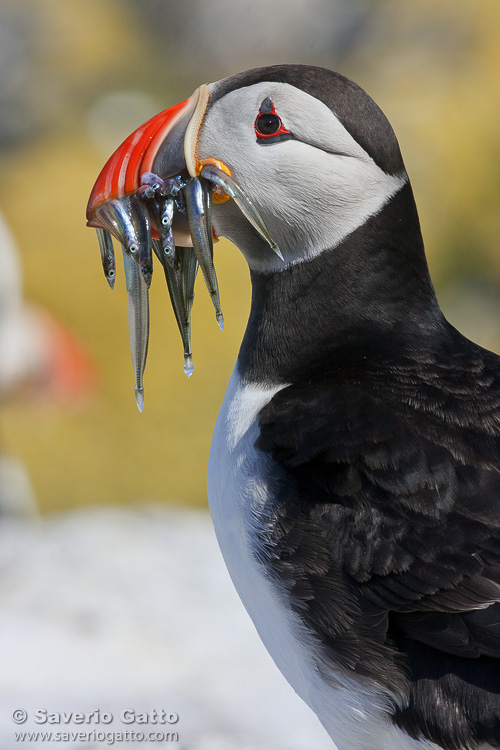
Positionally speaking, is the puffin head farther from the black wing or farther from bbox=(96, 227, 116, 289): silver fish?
the black wing

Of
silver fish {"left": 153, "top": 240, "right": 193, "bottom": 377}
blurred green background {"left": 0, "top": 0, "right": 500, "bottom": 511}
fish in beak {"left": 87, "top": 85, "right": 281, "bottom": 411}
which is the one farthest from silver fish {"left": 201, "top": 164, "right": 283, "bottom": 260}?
blurred green background {"left": 0, "top": 0, "right": 500, "bottom": 511}

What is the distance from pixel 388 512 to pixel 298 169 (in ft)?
2.97

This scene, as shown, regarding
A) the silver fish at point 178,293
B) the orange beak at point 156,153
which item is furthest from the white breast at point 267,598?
the orange beak at point 156,153

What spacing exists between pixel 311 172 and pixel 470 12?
5.24 metres

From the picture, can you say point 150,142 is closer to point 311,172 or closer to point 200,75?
point 311,172

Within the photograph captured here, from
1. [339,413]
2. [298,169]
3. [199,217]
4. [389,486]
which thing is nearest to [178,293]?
[199,217]

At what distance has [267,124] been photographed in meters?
2.29

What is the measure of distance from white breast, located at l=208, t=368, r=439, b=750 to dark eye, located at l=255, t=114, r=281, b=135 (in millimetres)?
676

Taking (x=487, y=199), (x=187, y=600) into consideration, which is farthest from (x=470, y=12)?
(x=187, y=600)

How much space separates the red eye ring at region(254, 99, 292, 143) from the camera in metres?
2.29

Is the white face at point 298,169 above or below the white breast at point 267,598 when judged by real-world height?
above

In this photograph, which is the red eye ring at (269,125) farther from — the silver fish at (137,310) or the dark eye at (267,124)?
the silver fish at (137,310)

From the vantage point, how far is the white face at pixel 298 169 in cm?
229

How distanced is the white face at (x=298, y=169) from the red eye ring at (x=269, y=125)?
0.04 ft
